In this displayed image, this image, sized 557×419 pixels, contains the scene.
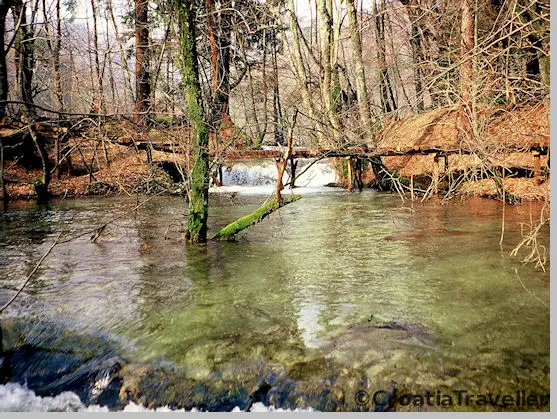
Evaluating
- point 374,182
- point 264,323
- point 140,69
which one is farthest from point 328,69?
point 264,323

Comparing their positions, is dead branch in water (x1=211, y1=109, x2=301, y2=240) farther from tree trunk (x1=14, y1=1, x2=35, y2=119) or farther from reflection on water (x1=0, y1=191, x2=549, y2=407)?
tree trunk (x1=14, y1=1, x2=35, y2=119)

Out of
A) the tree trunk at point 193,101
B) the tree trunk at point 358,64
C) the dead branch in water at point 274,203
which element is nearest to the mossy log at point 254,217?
the dead branch in water at point 274,203

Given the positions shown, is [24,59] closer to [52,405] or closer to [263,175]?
[263,175]

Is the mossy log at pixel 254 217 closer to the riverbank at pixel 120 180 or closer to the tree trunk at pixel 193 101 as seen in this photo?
the tree trunk at pixel 193 101

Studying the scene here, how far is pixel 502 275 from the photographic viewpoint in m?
6.30

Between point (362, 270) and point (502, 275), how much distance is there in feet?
6.10

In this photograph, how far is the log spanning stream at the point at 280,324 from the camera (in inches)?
144

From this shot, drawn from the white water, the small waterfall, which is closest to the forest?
the white water

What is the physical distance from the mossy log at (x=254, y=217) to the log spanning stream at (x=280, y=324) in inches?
13.4

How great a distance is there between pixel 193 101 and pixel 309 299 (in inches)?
158

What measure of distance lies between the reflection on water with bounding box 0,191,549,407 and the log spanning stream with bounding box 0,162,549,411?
0.07 ft

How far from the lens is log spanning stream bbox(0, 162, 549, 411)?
3656 millimetres

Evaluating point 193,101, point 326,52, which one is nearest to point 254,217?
point 193,101

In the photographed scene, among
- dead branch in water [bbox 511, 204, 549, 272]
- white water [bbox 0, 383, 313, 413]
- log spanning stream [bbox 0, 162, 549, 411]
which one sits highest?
dead branch in water [bbox 511, 204, 549, 272]
